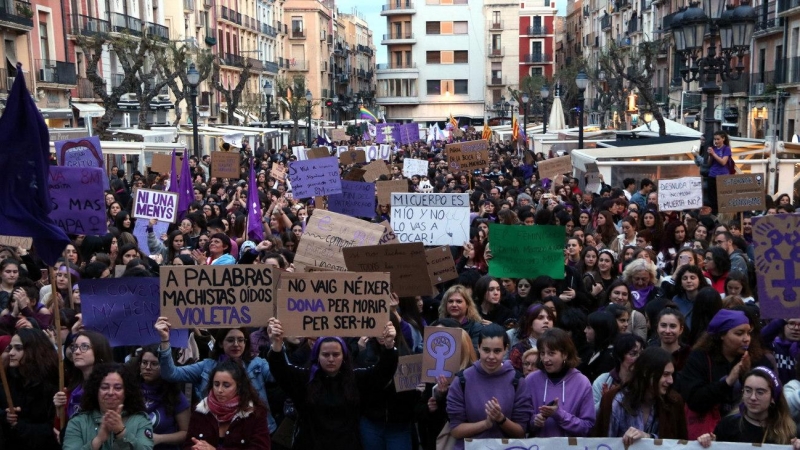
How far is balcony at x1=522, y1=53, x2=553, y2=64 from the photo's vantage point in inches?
3364

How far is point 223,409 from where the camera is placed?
495cm

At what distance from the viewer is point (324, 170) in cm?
1280

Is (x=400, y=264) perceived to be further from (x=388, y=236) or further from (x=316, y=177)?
(x=316, y=177)

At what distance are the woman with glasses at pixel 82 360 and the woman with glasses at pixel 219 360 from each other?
0.99 ft

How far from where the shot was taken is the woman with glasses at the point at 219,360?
5.54 metres

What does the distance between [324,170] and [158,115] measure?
36496mm

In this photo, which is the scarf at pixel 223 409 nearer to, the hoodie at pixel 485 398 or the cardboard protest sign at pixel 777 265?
the hoodie at pixel 485 398

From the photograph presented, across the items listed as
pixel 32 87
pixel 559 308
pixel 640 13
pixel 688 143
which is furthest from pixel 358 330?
pixel 640 13

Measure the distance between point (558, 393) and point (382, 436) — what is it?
1236 millimetres

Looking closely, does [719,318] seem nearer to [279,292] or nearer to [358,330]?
[358,330]

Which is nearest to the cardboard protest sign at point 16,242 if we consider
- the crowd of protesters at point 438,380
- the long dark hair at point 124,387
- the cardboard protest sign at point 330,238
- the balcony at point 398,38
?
the crowd of protesters at point 438,380

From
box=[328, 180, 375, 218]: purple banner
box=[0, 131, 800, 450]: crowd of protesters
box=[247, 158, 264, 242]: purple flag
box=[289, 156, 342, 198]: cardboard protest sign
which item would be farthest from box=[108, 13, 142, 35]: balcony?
box=[0, 131, 800, 450]: crowd of protesters

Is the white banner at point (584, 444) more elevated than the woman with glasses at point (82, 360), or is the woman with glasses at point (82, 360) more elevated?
the woman with glasses at point (82, 360)

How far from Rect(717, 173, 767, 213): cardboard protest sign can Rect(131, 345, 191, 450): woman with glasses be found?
7.32 metres
